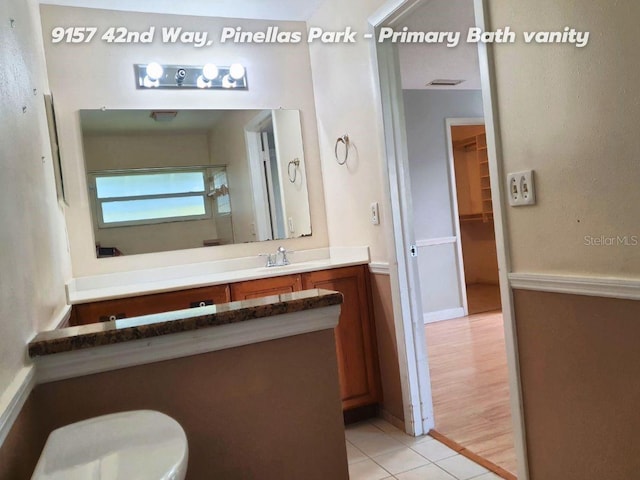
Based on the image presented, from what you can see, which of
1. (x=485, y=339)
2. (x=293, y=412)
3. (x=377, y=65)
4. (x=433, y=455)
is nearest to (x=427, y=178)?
(x=485, y=339)

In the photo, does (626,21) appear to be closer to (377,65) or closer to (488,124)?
(488,124)

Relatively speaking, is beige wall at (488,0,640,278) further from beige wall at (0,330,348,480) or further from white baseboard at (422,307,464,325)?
white baseboard at (422,307,464,325)

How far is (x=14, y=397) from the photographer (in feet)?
2.78

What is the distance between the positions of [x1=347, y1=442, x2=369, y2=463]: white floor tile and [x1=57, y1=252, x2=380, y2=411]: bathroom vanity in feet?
0.80

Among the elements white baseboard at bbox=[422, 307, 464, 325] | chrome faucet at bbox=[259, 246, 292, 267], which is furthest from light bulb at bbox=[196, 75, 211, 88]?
white baseboard at bbox=[422, 307, 464, 325]

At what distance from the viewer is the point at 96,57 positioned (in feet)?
8.41

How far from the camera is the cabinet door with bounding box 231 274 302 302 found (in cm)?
231

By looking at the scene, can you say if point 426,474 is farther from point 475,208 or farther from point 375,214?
point 475,208

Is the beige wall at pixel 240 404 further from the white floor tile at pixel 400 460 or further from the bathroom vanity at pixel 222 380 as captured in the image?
the white floor tile at pixel 400 460

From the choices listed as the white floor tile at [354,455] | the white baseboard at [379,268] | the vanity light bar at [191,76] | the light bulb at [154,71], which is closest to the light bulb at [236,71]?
the vanity light bar at [191,76]

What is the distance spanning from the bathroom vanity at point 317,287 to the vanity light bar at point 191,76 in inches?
44.9

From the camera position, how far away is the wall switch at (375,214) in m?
2.38

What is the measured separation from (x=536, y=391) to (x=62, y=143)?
2481 mm
